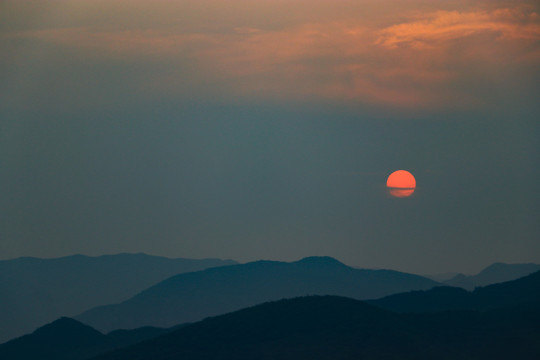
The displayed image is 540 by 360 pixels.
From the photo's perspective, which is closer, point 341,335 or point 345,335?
point 345,335

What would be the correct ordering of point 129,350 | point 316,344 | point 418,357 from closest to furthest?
point 418,357 → point 316,344 → point 129,350

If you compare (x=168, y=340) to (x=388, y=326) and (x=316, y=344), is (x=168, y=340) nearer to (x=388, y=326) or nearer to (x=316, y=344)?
(x=316, y=344)

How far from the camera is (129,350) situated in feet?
578

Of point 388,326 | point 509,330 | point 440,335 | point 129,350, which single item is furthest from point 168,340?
point 509,330

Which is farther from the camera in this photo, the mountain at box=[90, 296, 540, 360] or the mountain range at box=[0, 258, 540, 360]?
the mountain range at box=[0, 258, 540, 360]

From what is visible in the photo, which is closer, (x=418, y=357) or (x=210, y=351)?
(x=418, y=357)

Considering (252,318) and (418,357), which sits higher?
(252,318)

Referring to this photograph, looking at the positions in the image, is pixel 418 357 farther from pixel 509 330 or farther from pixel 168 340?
pixel 168 340

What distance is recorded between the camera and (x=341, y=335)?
161750 millimetres

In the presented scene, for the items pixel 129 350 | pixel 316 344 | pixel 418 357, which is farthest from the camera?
pixel 129 350

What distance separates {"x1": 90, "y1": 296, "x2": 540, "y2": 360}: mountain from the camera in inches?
5994

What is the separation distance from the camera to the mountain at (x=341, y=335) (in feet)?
500

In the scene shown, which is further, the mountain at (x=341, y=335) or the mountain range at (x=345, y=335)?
the mountain range at (x=345, y=335)

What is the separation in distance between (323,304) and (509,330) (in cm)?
4568
